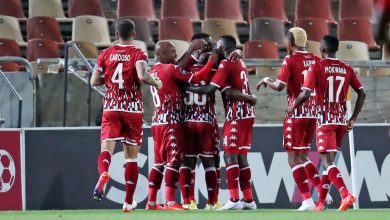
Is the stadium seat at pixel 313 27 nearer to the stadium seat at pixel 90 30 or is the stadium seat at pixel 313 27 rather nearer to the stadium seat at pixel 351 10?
the stadium seat at pixel 351 10

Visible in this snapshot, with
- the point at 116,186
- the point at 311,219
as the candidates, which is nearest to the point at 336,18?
the point at 116,186

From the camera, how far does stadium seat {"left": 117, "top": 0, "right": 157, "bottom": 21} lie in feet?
53.2

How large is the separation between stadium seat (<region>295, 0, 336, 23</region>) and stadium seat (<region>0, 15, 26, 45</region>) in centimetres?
503

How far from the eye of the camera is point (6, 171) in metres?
11.4

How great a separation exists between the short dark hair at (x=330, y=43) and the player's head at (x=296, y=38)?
491 millimetres

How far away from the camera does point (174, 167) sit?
9102 mm

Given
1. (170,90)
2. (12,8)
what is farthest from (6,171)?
(12,8)

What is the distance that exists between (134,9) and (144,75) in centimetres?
856

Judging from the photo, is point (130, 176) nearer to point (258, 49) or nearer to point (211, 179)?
point (211, 179)

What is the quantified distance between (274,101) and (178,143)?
3.12m

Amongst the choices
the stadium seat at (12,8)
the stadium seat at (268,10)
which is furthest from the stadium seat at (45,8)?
the stadium seat at (268,10)

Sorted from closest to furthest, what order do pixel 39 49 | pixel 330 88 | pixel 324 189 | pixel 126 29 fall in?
pixel 126 29
pixel 330 88
pixel 324 189
pixel 39 49

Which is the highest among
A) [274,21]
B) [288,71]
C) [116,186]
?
[274,21]

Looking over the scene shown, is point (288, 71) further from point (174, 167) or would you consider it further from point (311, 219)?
point (311, 219)
